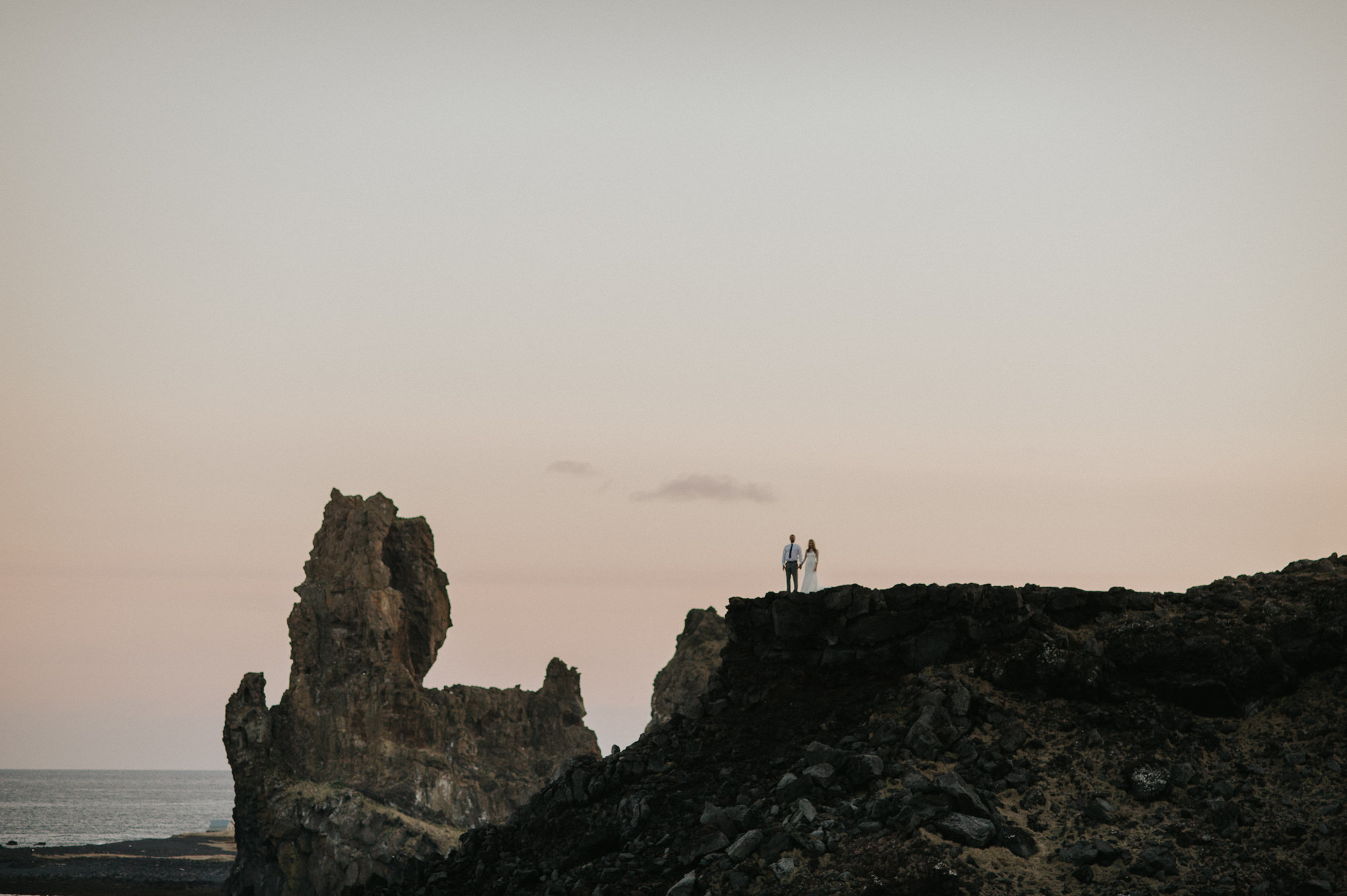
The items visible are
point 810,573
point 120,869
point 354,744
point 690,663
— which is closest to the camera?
point 810,573

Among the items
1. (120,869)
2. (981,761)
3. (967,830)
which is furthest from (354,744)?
(967,830)

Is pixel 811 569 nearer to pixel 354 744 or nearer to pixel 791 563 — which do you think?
pixel 791 563

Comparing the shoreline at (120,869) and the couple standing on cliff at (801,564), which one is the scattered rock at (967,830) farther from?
the shoreline at (120,869)

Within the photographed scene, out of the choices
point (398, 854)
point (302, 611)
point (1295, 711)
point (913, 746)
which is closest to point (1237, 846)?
point (1295, 711)

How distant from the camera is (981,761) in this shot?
21891mm

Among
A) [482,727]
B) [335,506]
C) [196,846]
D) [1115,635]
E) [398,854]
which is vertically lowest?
[196,846]

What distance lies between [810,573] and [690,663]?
2091 inches

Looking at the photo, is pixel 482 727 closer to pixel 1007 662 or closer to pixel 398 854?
pixel 398 854

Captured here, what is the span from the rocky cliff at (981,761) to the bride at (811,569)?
1.53 m

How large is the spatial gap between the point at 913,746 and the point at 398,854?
55.4m

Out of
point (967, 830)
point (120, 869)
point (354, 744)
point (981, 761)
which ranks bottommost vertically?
point (120, 869)

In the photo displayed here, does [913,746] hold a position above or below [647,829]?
above

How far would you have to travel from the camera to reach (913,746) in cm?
2234

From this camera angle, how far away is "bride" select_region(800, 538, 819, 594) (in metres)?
29.1
